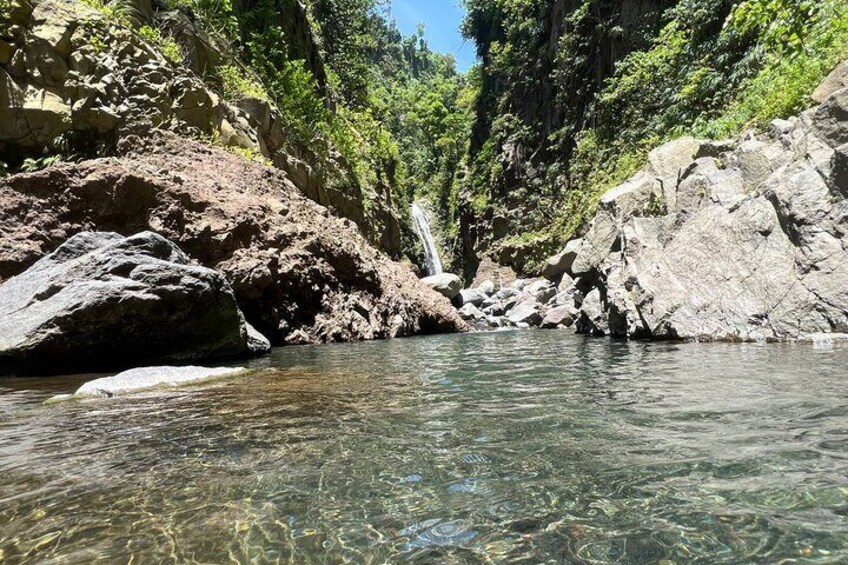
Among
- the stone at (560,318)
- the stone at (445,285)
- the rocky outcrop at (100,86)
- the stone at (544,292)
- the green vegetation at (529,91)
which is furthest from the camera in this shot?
the stone at (445,285)

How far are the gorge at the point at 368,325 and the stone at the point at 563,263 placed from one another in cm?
22

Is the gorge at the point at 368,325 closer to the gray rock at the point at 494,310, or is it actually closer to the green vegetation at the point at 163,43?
the green vegetation at the point at 163,43

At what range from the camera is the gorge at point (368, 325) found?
2.26 meters

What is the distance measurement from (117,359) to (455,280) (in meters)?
15.0

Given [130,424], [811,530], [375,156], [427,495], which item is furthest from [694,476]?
[375,156]

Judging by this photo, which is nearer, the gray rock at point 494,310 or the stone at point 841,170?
the stone at point 841,170

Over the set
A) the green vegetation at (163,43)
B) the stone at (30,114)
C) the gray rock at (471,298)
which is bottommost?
the gray rock at (471,298)

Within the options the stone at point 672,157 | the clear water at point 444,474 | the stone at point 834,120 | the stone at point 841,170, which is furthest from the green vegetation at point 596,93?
the clear water at point 444,474

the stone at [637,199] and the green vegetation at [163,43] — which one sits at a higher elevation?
the green vegetation at [163,43]

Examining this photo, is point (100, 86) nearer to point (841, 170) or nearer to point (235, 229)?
point (235, 229)

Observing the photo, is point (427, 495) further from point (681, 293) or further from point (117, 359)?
point (681, 293)

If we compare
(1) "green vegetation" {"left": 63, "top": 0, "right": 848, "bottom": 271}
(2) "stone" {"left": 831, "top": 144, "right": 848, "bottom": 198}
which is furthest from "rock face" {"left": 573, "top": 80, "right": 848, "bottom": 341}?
(1) "green vegetation" {"left": 63, "top": 0, "right": 848, "bottom": 271}

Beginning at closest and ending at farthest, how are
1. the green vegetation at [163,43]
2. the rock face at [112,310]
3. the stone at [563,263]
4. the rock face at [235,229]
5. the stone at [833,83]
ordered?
the rock face at [112,310] → the stone at [833,83] → the rock face at [235,229] → the green vegetation at [163,43] → the stone at [563,263]

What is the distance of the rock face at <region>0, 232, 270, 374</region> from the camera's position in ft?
23.6
